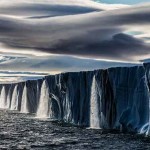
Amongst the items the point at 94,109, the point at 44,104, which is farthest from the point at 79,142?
the point at 44,104

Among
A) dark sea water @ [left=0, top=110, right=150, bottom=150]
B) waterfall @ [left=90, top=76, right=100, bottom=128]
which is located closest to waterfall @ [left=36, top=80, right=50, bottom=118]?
waterfall @ [left=90, top=76, right=100, bottom=128]

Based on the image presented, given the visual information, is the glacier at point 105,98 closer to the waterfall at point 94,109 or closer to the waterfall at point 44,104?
the waterfall at point 94,109

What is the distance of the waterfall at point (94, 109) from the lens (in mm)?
47925

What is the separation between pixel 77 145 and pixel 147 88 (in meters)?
9.86

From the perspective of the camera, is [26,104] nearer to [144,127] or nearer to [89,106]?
[89,106]

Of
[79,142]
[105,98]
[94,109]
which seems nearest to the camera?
[79,142]

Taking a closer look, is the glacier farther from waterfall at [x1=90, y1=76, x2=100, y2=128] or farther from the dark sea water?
the dark sea water

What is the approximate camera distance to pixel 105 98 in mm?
46094

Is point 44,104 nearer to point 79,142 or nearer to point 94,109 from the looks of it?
point 94,109

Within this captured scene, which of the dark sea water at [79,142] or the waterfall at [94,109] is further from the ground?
the waterfall at [94,109]

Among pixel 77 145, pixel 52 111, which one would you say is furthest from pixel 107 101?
pixel 52 111

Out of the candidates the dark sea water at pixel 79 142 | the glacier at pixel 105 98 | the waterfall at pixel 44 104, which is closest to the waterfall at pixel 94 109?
the glacier at pixel 105 98

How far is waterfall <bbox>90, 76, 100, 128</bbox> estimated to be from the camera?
47925 mm

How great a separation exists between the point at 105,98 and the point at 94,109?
3.34m
